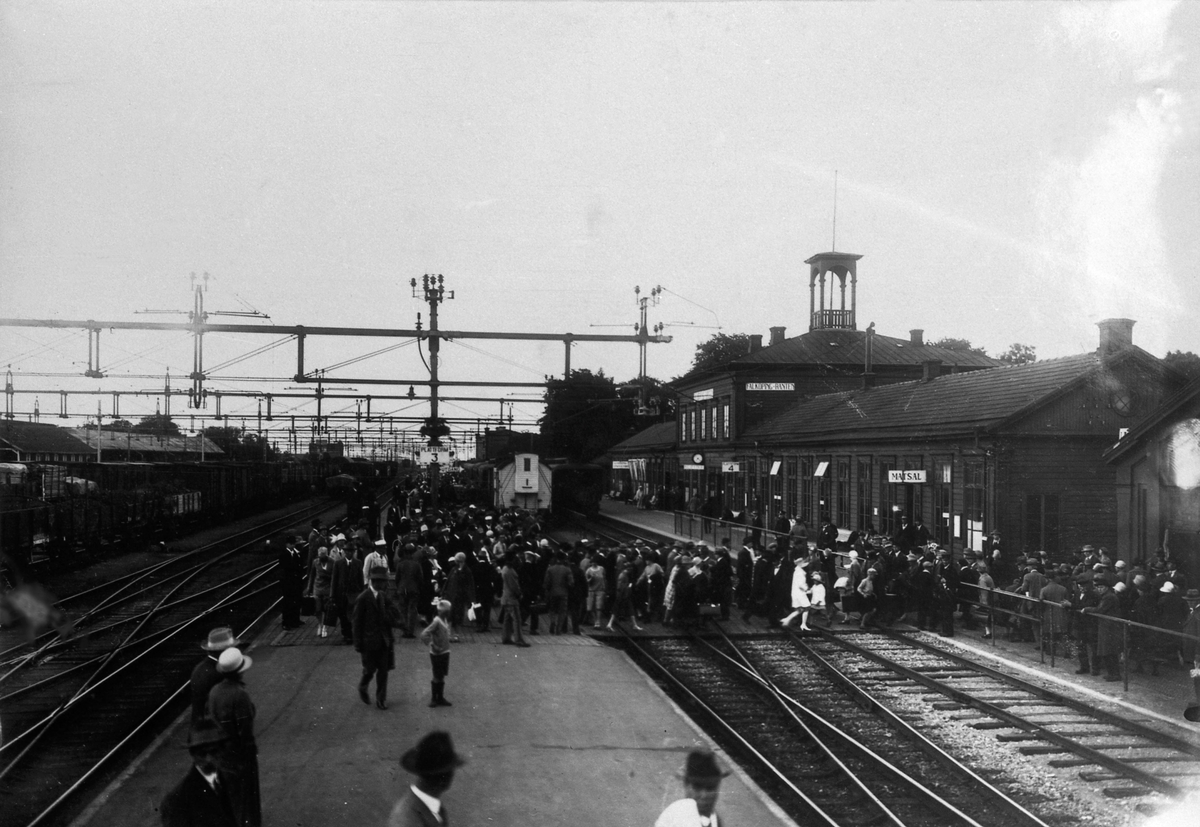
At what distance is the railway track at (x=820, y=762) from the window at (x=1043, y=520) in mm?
10973

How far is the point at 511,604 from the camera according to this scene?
556 inches

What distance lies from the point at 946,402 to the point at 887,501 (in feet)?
10.5

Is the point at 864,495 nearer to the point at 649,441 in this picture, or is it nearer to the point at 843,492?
the point at 843,492

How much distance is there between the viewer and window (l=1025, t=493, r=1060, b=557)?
22.0m

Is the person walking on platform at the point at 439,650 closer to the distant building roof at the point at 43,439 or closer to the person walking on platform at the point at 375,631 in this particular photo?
the person walking on platform at the point at 375,631

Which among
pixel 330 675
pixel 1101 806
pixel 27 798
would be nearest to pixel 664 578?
pixel 330 675

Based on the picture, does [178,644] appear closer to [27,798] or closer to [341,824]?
[27,798]

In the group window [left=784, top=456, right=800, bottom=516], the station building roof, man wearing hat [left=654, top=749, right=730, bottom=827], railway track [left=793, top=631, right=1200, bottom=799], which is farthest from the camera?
the station building roof

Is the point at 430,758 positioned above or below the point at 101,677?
above

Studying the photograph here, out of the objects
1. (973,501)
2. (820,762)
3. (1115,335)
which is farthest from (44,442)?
(820,762)

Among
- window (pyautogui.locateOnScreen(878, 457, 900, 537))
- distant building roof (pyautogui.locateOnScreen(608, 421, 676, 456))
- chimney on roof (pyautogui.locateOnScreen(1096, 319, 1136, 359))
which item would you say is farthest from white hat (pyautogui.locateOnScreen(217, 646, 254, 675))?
distant building roof (pyautogui.locateOnScreen(608, 421, 676, 456))

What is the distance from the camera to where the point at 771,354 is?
41.6 m

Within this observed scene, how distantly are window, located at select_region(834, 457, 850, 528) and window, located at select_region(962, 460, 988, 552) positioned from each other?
21.8 feet

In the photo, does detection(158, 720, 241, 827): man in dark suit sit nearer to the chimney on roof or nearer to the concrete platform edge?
the concrete platform edge
